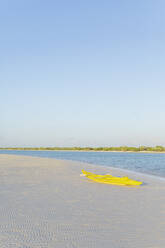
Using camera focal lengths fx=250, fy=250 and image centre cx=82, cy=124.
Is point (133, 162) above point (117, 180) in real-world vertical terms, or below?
below

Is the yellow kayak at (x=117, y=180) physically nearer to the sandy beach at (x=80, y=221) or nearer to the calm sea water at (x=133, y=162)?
the sandy beach at (x=80, y=221)

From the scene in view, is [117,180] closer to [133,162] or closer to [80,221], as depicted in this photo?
[80,221]

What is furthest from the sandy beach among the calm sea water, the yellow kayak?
the calm sea water

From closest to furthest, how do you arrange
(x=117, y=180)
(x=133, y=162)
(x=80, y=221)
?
(x=80, y=221) < (x=117, y=180) < (x=133, y=162)

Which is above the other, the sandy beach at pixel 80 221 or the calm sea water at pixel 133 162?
the sandy beach at pixel 80 221

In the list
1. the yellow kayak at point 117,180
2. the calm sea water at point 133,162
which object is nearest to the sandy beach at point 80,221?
the yellow kayak at point 117,180

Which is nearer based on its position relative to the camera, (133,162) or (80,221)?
(80,221)

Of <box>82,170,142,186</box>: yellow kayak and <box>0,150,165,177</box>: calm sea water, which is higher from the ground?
<box>82,170,142,186</box>: yellow kayak

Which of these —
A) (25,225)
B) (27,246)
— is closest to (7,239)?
(27,246)

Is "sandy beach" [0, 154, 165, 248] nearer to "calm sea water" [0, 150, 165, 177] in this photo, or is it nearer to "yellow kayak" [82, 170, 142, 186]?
"yellow kayak" [82, 170, 142, 186]

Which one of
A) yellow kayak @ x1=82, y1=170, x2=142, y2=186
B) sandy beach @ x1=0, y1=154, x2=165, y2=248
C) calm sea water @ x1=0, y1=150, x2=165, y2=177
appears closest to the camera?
sandy beach @ x1=0, y1=154, x2=165, y2=248

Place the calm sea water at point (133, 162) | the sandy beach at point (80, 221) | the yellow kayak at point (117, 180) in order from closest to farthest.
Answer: the sandy beach at point (80, 221), the yellow kayak at point (117, 180), the calm sea water at point (133, 162)

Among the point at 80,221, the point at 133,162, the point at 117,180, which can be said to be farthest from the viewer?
the point at 133,162

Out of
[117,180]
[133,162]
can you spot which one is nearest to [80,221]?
[117,180]
